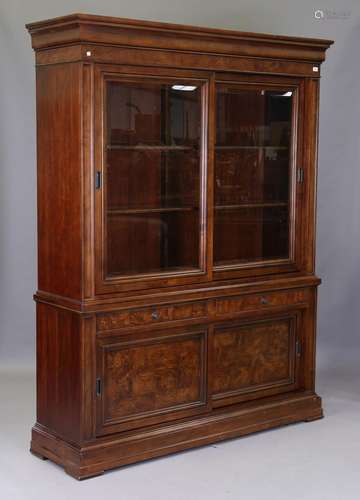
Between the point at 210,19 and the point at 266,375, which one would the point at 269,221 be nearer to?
the point at 266,375

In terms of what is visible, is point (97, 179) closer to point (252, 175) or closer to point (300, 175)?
point (252, 175)

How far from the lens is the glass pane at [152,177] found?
423cm

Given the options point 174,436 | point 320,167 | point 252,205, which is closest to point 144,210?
point 252,205

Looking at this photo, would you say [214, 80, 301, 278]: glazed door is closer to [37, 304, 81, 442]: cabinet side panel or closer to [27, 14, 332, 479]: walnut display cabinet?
[27, 14, 332, 479]: walnut display cabinet

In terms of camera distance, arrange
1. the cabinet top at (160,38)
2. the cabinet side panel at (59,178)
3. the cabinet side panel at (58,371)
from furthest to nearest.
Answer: the cabinet side panel at (58,371), the cabinet side panel at (59,178), the cabinet top at (160,38)

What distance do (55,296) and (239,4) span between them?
2.70 m

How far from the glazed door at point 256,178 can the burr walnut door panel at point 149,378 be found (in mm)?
421

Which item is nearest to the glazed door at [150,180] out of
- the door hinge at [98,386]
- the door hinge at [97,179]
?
the door hinge at [97,179]

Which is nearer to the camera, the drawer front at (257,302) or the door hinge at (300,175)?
the drawer front at (257,302)

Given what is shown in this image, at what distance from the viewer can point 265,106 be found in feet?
15.6

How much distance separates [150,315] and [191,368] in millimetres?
404

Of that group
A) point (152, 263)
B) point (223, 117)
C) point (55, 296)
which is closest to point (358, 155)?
point (223, 117)

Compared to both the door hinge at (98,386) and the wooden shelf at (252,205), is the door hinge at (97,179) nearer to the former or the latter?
the wooden shelf at (252,205)

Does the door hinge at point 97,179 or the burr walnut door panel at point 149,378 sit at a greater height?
the door hinge at point 97,179
